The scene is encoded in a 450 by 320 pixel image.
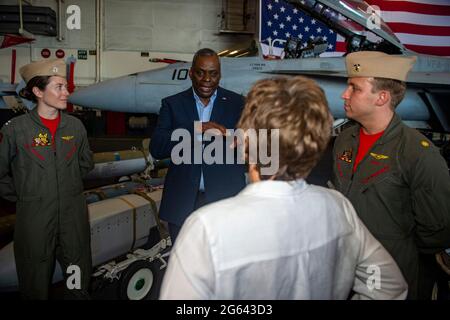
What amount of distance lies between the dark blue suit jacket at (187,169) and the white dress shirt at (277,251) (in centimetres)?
119

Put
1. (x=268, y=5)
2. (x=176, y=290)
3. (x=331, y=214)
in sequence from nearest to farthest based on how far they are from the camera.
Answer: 1. (x=176, y=290)
2. (x=331, y=214)
3. (x=268, y=5)

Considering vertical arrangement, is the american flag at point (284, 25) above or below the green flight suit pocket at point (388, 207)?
above

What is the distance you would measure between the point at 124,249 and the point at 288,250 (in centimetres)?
293

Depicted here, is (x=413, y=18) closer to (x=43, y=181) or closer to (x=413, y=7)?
(x=413, y=7)

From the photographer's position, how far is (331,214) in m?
1.10

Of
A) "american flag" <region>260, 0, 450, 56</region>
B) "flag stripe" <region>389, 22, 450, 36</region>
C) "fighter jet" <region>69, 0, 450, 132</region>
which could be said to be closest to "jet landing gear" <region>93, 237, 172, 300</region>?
"fighter jet" <region>69, 0, 450, 132</region>

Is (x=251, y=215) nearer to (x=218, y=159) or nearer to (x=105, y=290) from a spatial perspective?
(x=218, y=159)

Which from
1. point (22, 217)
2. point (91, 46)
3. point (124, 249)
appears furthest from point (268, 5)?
point (22, 217)

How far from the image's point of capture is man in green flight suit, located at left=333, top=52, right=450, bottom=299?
1785 millimetres

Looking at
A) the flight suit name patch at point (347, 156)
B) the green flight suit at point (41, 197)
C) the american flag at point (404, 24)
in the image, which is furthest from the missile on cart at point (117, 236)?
the american flag at point (404, 24)

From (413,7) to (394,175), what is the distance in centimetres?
1063

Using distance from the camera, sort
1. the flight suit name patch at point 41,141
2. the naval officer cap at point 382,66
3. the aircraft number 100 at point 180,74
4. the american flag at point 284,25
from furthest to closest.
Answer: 1. the american flag at point 284,25
2. the aircraft number 100 at point 180,74
3. the flight suit name patch at point 41,141
4. the naval officer cap at point 382,66

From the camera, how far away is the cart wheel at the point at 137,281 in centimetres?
323

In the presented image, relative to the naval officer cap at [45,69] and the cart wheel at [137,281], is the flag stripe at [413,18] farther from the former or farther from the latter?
the naval officer cap at [45,69]
